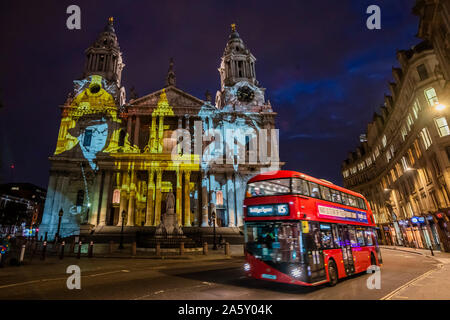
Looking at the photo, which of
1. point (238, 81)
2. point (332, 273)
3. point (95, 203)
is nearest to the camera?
point (332, 273)

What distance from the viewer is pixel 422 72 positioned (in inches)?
890

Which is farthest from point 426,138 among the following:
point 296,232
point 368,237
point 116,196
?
point 116,196

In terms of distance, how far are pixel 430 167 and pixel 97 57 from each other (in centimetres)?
5049

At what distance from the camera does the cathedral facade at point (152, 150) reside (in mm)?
33219

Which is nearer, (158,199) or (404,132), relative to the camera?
(404,132)

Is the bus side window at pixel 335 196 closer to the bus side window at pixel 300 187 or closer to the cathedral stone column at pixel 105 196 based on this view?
the bus side window at pixel 300 187

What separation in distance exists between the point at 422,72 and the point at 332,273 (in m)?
23.6

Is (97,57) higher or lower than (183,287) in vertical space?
higher

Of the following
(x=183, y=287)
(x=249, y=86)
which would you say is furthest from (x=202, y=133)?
(x=183, y=287)

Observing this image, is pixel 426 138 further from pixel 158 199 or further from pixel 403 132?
pixel 158 199

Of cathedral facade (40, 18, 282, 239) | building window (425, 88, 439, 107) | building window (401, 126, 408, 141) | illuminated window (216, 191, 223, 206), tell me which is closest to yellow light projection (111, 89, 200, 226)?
cathedral facade (40, 18, 282, 239)

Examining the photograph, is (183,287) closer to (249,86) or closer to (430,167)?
(430,167)
